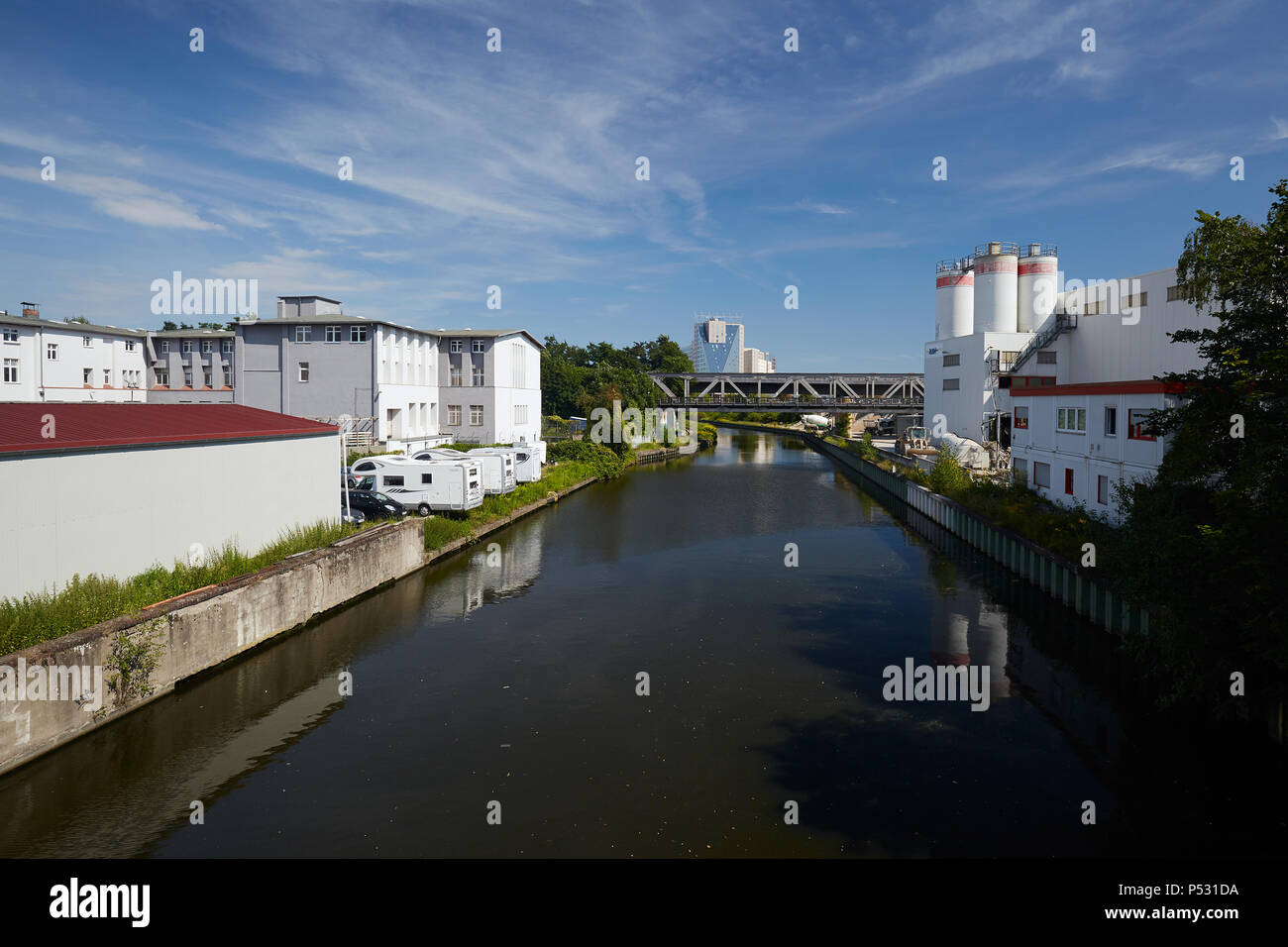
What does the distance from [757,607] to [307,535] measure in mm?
14608

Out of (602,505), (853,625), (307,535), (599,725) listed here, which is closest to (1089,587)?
(853,625)

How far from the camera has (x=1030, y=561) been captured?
97.3 ft

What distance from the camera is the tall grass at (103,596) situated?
565 inches

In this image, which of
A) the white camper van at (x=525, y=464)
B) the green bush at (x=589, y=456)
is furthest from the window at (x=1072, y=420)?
the green bush at (x=589, y=456)

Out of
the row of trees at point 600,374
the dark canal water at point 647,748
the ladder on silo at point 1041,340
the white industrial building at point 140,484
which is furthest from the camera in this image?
the row of trees at point 600,374

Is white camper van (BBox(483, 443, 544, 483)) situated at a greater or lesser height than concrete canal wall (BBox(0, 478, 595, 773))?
greater

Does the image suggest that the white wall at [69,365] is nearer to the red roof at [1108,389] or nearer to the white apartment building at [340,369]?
the white apartment building at [340,369]

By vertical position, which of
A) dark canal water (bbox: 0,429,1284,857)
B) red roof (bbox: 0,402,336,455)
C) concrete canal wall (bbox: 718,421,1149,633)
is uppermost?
red roof (bbox: 0,402,336,455)

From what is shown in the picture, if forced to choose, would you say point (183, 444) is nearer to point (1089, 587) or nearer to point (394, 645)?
point (394, 645)

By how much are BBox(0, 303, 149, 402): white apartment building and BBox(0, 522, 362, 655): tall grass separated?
42.9 m

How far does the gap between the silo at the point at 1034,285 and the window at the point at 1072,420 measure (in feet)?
137

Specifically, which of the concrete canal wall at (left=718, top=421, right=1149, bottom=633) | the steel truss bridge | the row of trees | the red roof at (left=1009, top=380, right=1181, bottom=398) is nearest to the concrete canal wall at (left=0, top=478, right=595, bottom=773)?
the concrete canal wall at (left=718, top=421, right=1149, bottom=633)

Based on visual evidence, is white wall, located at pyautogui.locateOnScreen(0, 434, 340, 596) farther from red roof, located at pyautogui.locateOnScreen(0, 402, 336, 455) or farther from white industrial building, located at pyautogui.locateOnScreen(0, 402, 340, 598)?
red roof, located at pyautogui.locateOnScreen(0, 402, 336, 455)

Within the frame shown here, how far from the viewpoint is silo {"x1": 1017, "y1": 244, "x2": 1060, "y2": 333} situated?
71.6 meters
